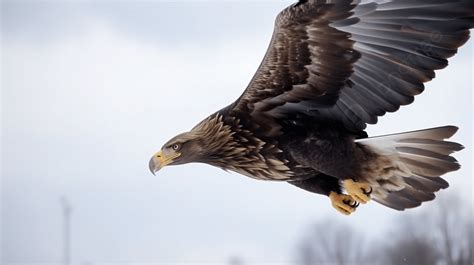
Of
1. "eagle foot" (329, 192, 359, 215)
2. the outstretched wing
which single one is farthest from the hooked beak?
"eagle foot" (329, 192, 359, 215)

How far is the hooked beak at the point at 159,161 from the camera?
260 inches

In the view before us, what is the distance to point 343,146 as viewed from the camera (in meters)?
6.53

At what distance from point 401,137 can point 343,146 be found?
370 mm

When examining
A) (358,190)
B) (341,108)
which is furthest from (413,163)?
(341,108)

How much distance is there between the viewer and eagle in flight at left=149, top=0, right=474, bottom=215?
6.17m

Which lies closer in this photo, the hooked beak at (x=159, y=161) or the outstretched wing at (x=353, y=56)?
the outstretched wing at (x=353, y=56)

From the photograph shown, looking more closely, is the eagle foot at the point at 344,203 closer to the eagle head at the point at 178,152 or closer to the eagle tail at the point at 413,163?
the eagle tail at the point at 413,163

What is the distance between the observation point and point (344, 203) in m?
6.89

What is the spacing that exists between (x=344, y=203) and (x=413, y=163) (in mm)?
477

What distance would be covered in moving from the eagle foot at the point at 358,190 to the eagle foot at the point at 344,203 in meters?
0.10

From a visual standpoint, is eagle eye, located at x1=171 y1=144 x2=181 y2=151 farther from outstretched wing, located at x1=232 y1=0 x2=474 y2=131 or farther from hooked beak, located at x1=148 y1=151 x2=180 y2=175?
outstretched wing, located at x1=232 y1=0 x2=474 y2=131

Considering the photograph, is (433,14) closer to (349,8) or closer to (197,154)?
(349,8)

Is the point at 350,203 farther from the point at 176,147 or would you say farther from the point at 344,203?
the point at 176,147

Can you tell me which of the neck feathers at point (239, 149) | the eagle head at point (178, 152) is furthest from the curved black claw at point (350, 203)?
the eagle head at point (178, 152)
